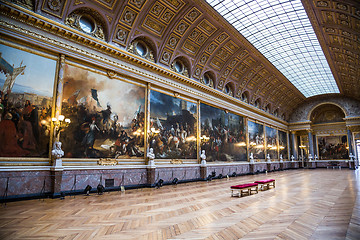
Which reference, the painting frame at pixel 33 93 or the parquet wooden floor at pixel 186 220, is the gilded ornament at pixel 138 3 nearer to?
the painting frame at pixel 33 93

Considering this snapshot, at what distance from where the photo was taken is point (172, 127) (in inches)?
699

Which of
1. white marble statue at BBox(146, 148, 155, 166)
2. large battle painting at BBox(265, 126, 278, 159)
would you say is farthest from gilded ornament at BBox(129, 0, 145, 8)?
large battle painting at BBox(265, 126, 278, 159)

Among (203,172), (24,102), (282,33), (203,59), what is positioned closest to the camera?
(24,102)

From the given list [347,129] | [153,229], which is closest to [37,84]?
[153,229]

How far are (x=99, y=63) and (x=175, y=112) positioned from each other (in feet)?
22.8

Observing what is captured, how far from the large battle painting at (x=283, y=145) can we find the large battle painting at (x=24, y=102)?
116 ft

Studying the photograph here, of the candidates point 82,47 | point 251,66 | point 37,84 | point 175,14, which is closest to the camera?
point 37,84

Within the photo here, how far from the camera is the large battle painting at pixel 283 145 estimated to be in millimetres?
38344

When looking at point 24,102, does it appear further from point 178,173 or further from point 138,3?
point 178,173

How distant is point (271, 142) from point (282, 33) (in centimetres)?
1759

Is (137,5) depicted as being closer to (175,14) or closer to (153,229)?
(175,14)

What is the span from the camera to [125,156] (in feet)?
47.0

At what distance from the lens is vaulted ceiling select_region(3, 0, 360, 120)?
45.5ft

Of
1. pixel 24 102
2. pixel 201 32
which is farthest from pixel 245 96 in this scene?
pixel 24 102
